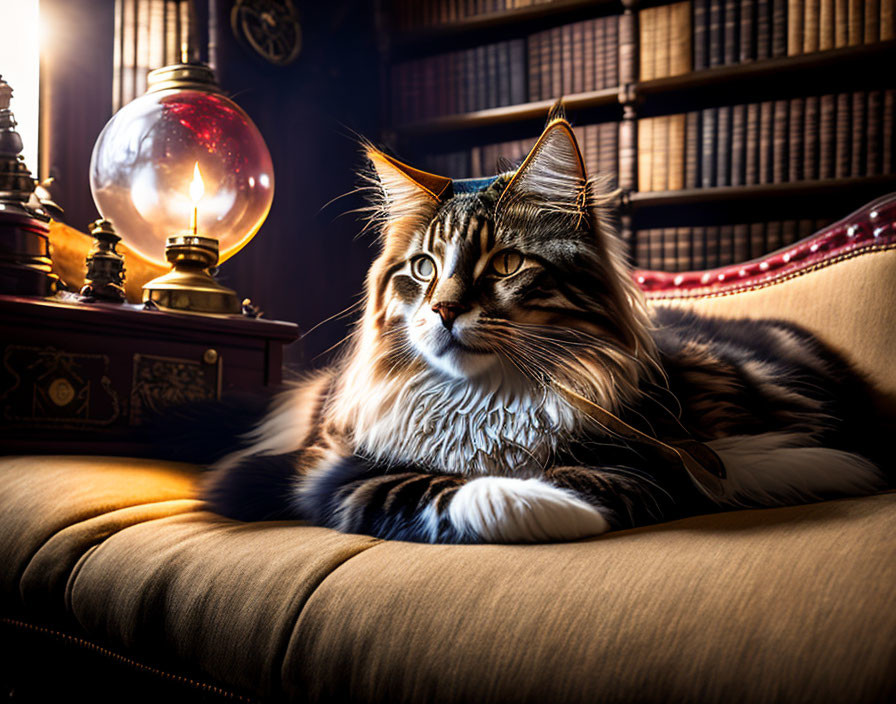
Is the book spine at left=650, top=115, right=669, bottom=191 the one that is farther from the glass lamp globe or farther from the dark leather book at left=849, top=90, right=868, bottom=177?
the glass lamp globe

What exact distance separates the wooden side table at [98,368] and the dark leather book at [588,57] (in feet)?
6.04

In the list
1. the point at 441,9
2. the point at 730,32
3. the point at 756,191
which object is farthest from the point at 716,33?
the point at 441,9

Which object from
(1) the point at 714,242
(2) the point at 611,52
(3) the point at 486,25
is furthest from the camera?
(3) the point at 486,25

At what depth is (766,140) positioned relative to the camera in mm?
2572

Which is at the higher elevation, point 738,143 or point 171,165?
point 738,143

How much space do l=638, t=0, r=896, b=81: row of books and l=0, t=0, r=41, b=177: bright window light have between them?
206 centimetres

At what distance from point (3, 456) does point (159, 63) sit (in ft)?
5.69

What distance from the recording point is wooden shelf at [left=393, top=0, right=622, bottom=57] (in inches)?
111

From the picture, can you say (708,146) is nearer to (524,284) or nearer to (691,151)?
(691,151)

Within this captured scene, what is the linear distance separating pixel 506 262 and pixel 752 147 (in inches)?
82.5

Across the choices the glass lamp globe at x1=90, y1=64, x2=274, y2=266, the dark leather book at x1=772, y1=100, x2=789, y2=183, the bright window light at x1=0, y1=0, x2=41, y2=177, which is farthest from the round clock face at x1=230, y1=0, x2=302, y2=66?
the dark leather book at x1=772, y1=100, x2=789, y2=183

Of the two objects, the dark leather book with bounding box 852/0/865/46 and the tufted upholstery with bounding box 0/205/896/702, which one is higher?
the dark leather book with bounding box 852/0/865/46

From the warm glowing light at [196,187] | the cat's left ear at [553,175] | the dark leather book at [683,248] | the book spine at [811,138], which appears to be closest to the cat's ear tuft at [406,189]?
the cat's left ear at [553,175]

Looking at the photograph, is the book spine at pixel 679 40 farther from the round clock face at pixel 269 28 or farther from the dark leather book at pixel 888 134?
the round clock face at pixel 269 28
